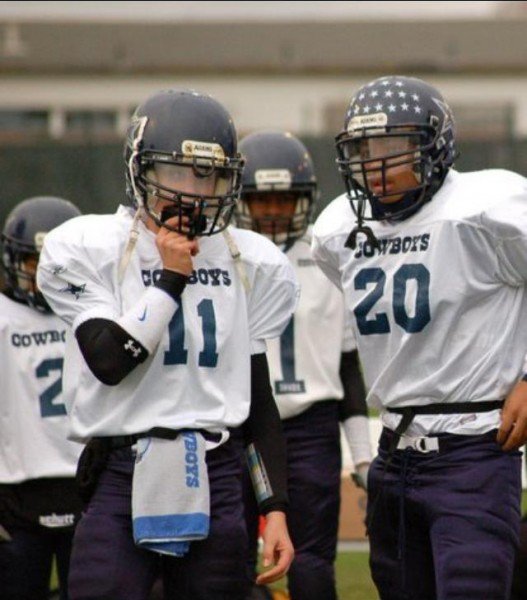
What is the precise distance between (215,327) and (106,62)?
29595mm

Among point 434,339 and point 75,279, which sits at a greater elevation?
point 75,279

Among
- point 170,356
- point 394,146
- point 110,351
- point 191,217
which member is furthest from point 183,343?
point 394,146

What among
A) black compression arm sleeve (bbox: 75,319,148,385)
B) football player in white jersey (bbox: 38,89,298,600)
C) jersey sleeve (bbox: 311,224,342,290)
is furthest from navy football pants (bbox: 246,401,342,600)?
black compression arm sleeve (bbox: 75,319,148,385)

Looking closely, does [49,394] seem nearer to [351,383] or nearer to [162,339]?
[351,383]

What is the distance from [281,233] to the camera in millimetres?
5781

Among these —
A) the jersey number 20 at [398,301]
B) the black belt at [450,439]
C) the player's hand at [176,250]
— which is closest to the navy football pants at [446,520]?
the black belt at [450,439]

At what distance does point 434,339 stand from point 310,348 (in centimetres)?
174

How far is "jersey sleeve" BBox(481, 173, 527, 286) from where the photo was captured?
12.4 ft

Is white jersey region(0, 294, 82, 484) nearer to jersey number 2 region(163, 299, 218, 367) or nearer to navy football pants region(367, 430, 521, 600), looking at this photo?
navy football pants region(367, 430, 521, 600)

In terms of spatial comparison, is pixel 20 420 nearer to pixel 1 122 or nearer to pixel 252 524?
pixel 252 524

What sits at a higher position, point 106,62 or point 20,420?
point 20,420

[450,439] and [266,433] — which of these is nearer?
[266,433]

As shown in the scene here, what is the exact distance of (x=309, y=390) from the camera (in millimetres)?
5527

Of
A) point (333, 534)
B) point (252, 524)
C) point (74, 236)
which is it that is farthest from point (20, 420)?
point (74, 236)
